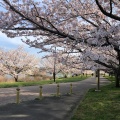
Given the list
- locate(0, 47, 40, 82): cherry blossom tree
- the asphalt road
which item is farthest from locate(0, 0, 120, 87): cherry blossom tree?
locate(0, 47, 40, 82): cherry blossom tree

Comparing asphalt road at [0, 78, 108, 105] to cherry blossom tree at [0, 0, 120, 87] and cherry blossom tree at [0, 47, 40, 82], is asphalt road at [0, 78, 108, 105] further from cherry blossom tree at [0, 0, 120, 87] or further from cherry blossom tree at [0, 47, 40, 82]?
cherry blossom tree at [0, 47, 40, 82]

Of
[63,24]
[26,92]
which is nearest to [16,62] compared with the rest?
[26,92]

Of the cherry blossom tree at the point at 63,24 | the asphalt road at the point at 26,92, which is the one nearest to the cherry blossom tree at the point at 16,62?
the asphalt road at the point at 26,92

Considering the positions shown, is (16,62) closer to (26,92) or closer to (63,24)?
(26,92)

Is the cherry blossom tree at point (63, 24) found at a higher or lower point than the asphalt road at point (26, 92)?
higher

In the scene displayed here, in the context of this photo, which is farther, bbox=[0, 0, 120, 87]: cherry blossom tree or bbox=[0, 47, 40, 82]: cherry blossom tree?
bbox=[0, 47, 40, 82]: cherry blossom tree

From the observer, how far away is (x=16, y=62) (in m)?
64.1

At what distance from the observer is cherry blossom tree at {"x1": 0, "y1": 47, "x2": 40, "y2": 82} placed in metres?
60.4

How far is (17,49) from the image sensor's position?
66.9 m

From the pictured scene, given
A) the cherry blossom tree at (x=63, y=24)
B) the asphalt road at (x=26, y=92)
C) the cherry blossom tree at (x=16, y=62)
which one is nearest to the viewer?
the cherry blossom tree at (x=63, y=24)

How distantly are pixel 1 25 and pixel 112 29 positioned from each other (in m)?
3.41

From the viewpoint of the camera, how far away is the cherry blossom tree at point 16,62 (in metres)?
60.4

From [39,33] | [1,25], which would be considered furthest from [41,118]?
[1,25]

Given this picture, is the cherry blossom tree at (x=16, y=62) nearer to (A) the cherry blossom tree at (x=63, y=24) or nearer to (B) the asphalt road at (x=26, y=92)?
(B) the asphalt road at (x=26, y=92)
